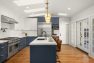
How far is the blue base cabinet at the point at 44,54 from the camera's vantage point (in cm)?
376

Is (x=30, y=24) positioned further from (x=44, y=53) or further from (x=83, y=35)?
(x=44, y=53)

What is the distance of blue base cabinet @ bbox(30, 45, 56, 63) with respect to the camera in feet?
12.3

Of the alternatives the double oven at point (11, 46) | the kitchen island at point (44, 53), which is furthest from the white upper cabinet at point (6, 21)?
the kitchen island at point (44, 53)

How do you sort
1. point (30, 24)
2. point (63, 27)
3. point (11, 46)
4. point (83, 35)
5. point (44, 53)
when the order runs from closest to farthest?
1. point (44, 53)
2. point (11, 46)
3. point (83, 35)
4. point (30, 24)
5. point (63, 27)

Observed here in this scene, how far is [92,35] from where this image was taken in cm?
621

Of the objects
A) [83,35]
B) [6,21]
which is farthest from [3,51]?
[83,35]

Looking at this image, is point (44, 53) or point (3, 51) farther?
point (3, 51)

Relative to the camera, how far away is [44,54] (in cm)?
378

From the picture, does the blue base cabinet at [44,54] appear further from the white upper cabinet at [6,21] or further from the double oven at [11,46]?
the white upper cabinet at [6,21]

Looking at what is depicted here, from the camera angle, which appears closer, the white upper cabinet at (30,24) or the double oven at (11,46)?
the double oven at (11,46)

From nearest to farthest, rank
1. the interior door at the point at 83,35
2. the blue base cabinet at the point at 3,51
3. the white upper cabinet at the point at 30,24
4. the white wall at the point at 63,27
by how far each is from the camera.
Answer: the blue base cabinet at the point at 3,51
the interior door at the point at 83,35
the white upper cabinet at the point at 30,24
the white wall at the point at 63,27

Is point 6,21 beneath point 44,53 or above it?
above

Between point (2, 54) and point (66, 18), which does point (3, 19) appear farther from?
point (66, 18)

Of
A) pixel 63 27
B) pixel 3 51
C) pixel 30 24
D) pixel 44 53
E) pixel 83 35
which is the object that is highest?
pixel 30 24
